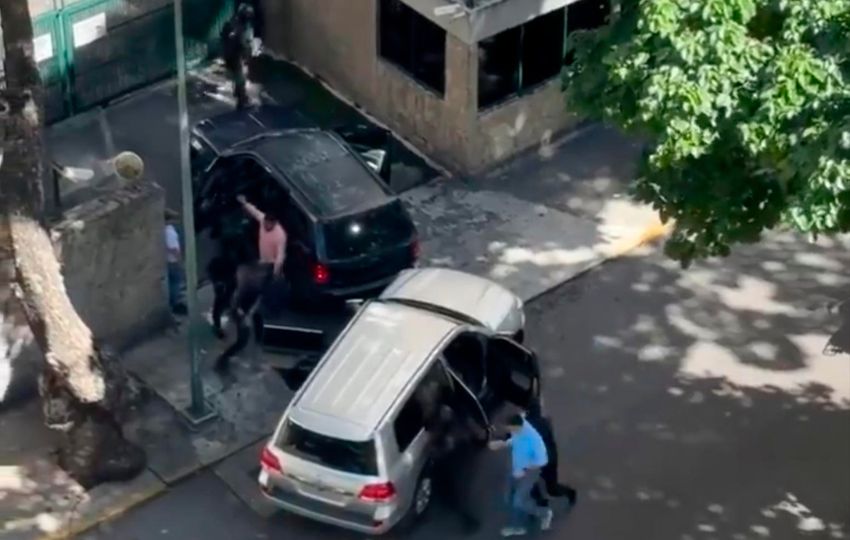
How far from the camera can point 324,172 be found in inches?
786

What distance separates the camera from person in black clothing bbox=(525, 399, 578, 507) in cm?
1645

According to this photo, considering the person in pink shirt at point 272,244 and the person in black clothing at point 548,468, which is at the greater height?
the person in pink shirt at point 272,244

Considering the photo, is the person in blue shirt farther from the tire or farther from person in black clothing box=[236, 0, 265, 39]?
person in black clothing box=[236, 0, 265, 39]

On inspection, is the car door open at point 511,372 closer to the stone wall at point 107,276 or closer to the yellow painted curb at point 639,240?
Answer: the yellow painted curb at point 639,240

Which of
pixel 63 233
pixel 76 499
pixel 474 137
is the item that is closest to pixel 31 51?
pixel 63 233

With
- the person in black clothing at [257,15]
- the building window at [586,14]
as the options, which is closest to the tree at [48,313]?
the person in black clothing at [257,15]

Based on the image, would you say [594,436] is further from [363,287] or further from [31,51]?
[31,51]

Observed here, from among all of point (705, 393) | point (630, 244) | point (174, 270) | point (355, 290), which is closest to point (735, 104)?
point (705, 393)

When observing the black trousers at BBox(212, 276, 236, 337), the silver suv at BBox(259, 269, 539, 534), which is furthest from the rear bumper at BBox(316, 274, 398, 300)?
the silver suv at BBox(259, 269, 539, 534)

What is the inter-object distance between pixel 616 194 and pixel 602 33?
6926 millimetres

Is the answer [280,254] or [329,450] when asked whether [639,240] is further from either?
[329,450]

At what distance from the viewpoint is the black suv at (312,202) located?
1920cm

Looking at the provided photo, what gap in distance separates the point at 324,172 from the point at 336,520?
4.80m

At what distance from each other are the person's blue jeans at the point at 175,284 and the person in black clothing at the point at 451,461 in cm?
413
